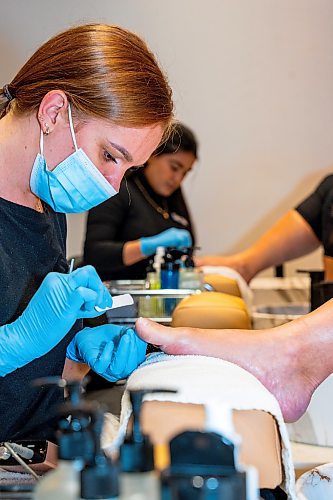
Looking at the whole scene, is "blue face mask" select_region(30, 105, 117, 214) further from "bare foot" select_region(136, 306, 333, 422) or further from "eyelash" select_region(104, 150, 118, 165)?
"bare foot" select_region(136, 306, 333, 422)

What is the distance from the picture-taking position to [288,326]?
46.0 inches

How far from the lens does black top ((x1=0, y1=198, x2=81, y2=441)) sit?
1.15 metres

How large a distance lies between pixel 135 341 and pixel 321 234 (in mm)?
1829

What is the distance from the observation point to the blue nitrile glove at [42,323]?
1000 mm

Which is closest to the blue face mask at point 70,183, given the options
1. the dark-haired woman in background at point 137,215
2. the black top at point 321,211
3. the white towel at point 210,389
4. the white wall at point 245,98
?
the white towel at point 210,389

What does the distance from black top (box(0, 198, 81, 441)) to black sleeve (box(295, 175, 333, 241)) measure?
5.32 ft

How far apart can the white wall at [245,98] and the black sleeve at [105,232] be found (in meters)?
1.16

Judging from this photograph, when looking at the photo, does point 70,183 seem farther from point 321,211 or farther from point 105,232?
point 321,211

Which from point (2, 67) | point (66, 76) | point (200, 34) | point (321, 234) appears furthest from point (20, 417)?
point (200, 34)

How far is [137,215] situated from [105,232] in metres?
0.15

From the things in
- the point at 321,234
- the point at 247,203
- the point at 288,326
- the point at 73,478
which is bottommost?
the point at 247,203

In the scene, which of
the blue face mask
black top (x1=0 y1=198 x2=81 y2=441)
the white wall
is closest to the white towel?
black top (x1=0 y1=198 x2=81 y2=441)

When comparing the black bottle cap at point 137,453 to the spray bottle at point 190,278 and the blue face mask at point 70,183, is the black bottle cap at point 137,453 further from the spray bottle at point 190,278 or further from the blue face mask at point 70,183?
the spray bottle at point 190,278

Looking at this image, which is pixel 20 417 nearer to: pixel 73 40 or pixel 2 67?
pixel 73 40
